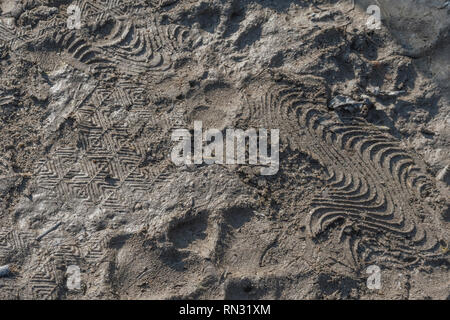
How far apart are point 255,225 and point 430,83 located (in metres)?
2.70

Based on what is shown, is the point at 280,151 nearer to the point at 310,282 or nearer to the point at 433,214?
the point at 310,282

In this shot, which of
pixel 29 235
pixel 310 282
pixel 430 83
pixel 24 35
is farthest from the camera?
pixel 24 35

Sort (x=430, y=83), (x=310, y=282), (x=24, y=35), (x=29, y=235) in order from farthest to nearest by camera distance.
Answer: (x=24, y=35) → (x=430, y=83) → (x=29, y=235) → (x=310, y=282)

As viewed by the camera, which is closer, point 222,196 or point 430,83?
point 222,196

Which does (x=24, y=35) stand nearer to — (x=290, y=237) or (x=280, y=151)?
(x=280, y=151)

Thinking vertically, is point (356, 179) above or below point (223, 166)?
below

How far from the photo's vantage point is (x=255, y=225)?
16.1 ft

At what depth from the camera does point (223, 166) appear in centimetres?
509

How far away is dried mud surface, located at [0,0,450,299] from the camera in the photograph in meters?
4.81

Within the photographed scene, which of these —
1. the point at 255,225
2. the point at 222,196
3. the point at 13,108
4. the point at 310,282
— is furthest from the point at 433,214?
the point at 13,108

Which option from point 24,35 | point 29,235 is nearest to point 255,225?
point 29,235

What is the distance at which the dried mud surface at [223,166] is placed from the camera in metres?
4.81
